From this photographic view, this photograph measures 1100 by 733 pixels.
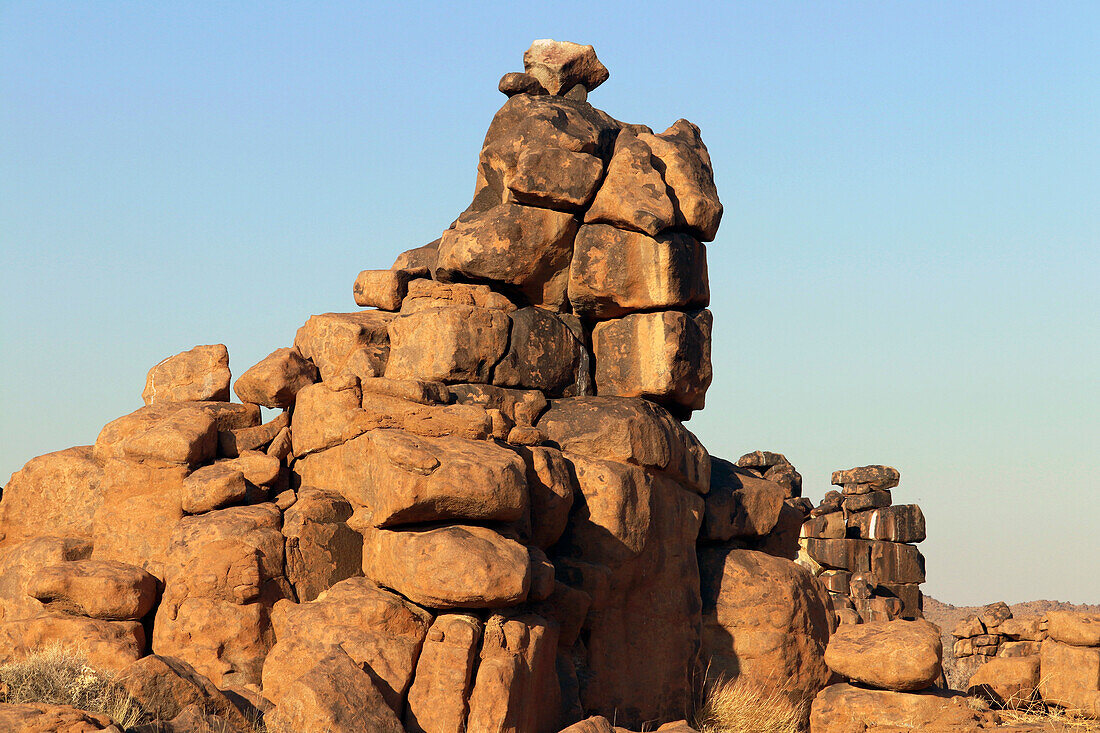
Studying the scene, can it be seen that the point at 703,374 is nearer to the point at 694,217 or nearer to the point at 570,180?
the point at 694,217

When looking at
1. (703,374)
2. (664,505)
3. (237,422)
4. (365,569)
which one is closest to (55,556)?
(237,422)

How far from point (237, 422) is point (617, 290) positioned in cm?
428

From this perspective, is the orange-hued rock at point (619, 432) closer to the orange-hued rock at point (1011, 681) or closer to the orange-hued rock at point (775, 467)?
the orange-hued rock at point (1011, 681)

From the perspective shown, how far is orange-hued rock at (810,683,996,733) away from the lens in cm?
1081

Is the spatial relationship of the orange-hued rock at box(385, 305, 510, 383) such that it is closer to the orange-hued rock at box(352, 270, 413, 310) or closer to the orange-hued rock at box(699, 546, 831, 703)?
the orange-hued rock at box(352, 270, 413, 310)

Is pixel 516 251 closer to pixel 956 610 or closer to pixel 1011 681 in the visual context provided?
pixel 1011 681

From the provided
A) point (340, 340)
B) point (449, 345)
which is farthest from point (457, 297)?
point (340, 340)

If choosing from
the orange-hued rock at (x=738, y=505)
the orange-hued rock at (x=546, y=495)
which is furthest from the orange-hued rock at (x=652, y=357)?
the orange-hued rock at (x=546, y=495)

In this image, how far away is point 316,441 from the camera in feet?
36.9

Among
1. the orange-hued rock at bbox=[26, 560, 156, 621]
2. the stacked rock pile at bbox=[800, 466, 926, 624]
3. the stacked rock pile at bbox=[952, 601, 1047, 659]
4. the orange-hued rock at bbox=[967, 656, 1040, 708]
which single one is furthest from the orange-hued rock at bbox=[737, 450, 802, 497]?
the orange-hued rock at bbox=[26, 560, 156, 621]

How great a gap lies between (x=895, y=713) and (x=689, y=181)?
19.6 ft

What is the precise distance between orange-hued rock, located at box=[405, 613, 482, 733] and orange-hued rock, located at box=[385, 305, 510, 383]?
3.14 meters

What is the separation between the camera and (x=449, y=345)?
37.4 feet

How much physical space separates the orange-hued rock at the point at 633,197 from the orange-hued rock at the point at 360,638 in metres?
4.60
